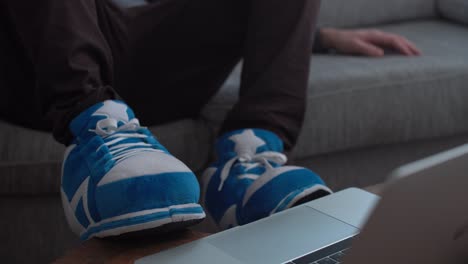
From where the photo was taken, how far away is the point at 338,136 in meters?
1.59

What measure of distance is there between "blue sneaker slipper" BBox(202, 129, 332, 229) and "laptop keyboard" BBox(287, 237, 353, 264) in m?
0.19

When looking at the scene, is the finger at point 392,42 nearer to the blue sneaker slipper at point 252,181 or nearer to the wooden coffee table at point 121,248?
the blue sneaker slipper at point 252,181

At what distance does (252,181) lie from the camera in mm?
1039

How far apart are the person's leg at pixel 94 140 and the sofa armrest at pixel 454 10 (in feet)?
4.06

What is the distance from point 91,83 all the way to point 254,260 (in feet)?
1.23

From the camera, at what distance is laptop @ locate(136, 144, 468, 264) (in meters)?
0.52

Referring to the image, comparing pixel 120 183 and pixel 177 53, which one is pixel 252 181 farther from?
pixel 177 53

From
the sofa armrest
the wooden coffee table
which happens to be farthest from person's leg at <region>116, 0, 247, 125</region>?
the sofa armrest

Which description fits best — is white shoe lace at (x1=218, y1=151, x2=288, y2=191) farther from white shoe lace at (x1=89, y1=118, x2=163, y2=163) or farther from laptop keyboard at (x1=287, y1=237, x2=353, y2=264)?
laptop keyboard at (x1=287, y1=237, x2=353, y2=264)

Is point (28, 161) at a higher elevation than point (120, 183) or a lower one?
lower

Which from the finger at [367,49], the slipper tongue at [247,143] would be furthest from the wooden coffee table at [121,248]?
the finger at [367,49]

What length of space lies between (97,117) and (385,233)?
1.62 feet

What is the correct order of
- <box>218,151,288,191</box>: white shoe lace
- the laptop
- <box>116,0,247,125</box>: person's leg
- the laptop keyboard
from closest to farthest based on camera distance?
the laptop < the laptop keyboard < <box>218,151,288,191</box>: white shoe lace < <box>116,0,247,125</box>: person's leg

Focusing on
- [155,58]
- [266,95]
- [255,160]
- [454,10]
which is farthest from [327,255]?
[454,10]
